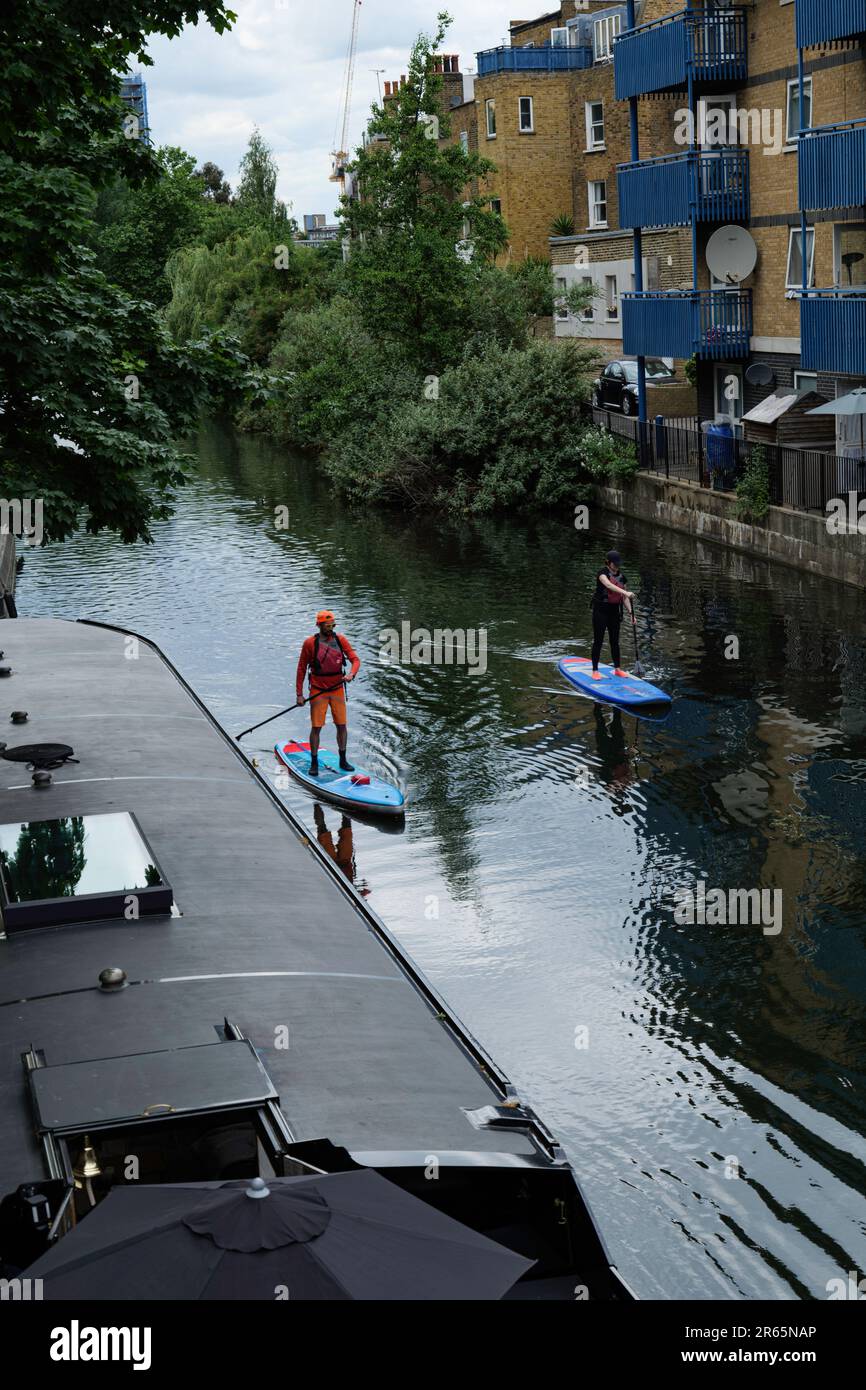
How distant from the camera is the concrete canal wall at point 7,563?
16.2m

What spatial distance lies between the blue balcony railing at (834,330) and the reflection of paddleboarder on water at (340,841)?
14.7 meters

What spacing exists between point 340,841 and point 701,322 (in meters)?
22.0

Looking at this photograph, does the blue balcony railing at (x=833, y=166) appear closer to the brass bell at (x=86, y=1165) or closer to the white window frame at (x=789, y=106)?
the white window frame at (x=789, y=106)

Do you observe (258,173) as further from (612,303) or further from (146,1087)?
(146,1087)

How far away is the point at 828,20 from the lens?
26250 mm

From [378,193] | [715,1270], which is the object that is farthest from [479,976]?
[378,193]

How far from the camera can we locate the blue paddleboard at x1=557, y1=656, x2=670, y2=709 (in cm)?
1978

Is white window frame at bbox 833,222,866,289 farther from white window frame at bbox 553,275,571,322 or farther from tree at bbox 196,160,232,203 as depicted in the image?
tree at bbox 196,160,232,203

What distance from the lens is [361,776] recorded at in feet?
55.1

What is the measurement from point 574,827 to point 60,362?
7.60 metres

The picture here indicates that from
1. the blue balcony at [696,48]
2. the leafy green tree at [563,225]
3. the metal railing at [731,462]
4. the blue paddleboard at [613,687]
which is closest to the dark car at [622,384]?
the metal railing at [731,462]

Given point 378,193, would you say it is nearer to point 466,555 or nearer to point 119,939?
point 466,555

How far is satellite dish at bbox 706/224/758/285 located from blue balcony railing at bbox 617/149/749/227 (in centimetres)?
41
